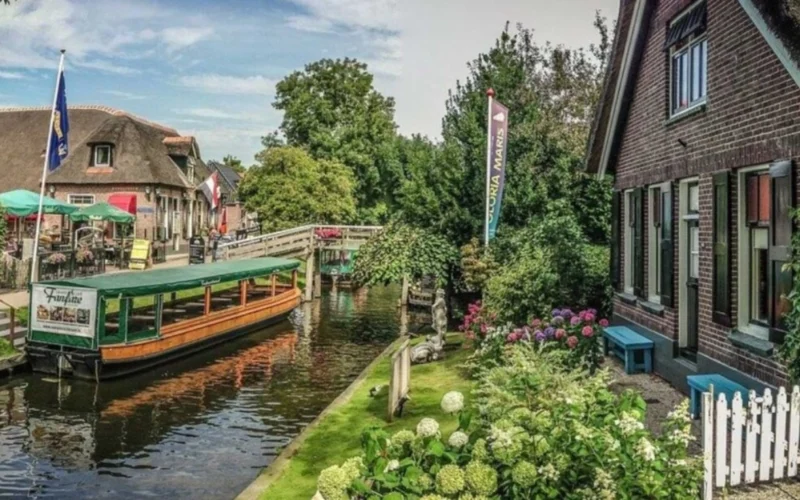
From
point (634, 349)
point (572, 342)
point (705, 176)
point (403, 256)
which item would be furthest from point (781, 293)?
point (403, 256)

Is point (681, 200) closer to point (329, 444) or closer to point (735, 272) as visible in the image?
point (735, 272)

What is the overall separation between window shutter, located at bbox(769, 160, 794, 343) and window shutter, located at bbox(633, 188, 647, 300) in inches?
198

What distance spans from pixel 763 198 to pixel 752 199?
0.24m

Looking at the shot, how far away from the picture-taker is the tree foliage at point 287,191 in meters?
47.7

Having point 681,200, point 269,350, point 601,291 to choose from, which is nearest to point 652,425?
point 681,200

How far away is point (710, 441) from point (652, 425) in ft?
9.10

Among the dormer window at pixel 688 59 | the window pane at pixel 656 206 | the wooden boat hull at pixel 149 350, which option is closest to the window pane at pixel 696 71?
the dormer window at pixel 688 59

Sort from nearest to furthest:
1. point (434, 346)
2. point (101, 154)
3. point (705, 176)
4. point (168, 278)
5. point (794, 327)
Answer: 1. point (794, 327)
2. point (705, 176)
3. point (434, 346)
4. point (168, 278)
5. point (101, 154)

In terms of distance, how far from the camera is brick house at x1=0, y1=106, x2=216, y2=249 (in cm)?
4372

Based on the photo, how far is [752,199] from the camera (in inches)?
376

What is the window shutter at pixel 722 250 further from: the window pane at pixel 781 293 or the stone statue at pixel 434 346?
the stone statue at pixel 434 346

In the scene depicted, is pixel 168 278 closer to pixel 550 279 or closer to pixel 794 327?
pixel 550 279

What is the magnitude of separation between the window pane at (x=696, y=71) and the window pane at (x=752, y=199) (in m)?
2.68

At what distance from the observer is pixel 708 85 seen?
11.0m
